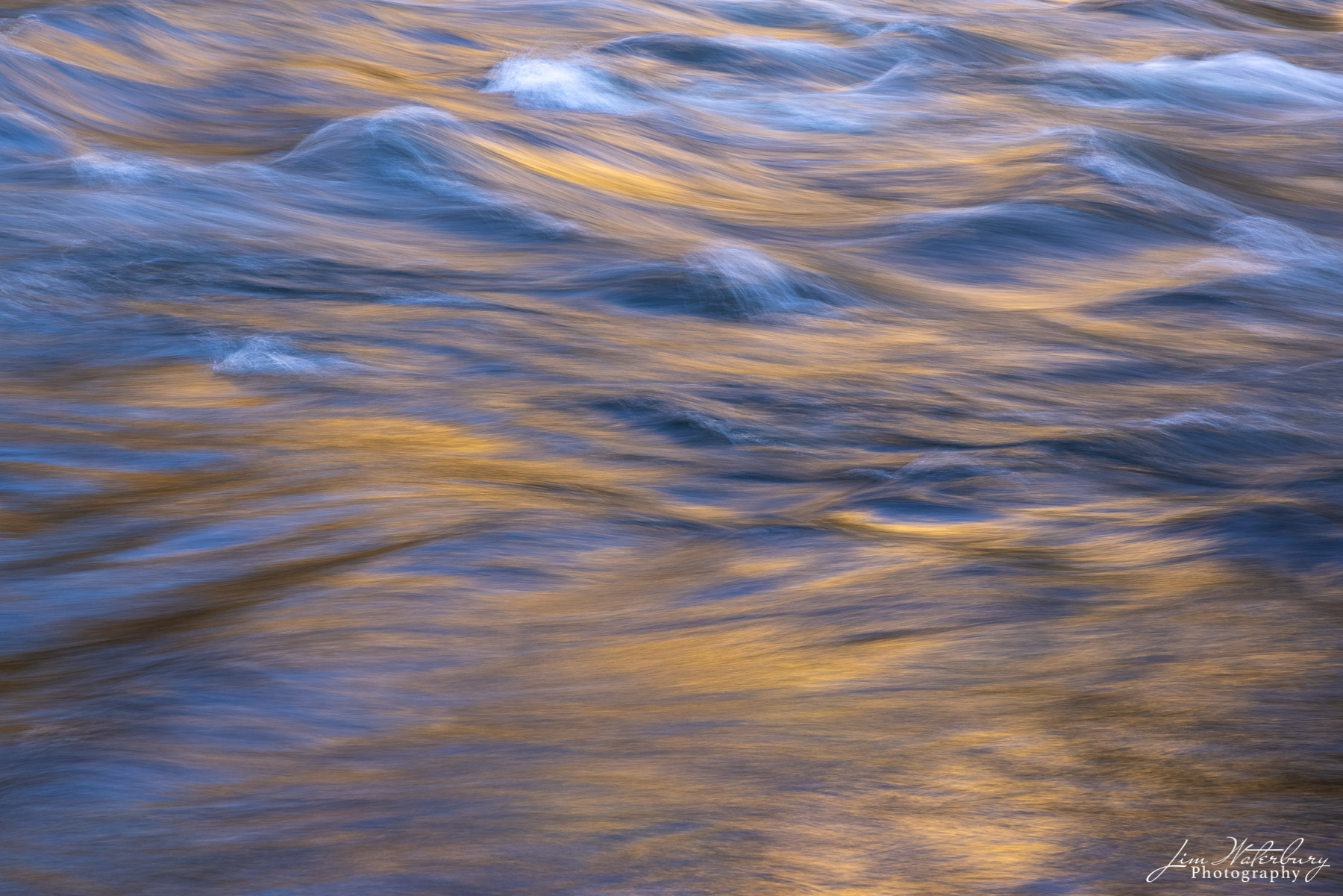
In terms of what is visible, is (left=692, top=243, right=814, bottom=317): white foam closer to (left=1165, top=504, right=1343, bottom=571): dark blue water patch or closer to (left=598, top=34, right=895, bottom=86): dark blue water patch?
(left=1165, top=504, right=1343, bottom=571): dark blue water patch

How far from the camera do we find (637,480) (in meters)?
3.36

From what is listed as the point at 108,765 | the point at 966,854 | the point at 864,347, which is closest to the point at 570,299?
the point at 864,347

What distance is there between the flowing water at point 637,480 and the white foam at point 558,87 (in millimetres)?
62

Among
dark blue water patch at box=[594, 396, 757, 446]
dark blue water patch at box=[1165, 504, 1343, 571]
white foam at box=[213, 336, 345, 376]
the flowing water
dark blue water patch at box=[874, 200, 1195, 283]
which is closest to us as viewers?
the flowing water

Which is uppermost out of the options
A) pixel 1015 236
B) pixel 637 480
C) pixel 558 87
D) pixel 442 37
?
pixel 442 37

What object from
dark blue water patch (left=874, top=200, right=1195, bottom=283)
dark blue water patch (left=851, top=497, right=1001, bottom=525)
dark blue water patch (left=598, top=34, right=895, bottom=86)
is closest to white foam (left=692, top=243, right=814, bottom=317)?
dark blue water patch (left=874, top=200, right=1195, bottom=283)

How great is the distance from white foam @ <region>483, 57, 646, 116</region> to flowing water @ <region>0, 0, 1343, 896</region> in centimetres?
6

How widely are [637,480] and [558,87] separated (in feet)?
15.3

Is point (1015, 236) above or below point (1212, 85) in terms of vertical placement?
below

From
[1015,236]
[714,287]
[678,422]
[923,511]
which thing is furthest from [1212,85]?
[923,511]

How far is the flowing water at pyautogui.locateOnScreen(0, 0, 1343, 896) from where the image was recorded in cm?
175

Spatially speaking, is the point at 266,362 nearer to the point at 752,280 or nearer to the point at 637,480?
the point at 637,480

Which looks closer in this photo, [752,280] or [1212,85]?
[752,280]

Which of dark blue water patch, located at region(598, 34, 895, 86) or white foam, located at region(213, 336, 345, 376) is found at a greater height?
dark blue water patch, located at region(598, 34, 895, 86)
